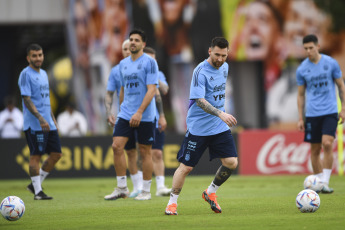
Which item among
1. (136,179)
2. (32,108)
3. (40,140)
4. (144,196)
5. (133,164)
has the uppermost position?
(32,108)

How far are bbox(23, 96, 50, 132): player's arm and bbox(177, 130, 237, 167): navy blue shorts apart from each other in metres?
3.37

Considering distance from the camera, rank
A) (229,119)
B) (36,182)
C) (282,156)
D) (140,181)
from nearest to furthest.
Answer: (229,119), (36,182), (140,181), (282,156)

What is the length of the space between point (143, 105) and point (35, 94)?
2.15 meters

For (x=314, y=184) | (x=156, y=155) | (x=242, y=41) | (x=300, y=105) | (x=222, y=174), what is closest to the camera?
(x=222, y=174)

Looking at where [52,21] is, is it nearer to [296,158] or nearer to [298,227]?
[296,158]

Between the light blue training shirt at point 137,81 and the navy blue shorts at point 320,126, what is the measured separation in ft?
9.50

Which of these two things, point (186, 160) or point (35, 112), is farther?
point (35, 112)

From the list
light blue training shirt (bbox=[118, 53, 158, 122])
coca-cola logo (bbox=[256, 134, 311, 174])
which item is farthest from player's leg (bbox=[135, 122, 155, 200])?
coca-cola logo (bbox=[256, 134, 311, 174])

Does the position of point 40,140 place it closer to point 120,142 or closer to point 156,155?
point 120,142

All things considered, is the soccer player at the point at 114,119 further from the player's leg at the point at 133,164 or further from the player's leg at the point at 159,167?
the player's leg at the point at 159,167

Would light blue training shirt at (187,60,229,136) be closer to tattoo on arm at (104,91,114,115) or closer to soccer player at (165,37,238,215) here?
soccer player at (165,37,238,215)

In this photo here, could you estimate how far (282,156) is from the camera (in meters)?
19.4

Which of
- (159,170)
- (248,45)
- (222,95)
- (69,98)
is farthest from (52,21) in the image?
(222,95)

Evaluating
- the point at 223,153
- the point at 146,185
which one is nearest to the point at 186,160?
the point at 223,153
